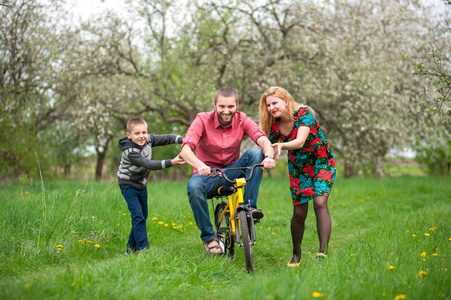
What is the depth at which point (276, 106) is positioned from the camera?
406 centimetres

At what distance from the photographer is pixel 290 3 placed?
12.1m

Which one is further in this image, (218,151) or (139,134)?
(139,134)

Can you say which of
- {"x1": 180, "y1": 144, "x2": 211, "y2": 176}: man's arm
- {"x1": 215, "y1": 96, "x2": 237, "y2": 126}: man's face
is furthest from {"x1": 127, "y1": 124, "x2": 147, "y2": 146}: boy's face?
{"x1": 215, "y1": 96, "x2": 237, "y2": 126}: man's face

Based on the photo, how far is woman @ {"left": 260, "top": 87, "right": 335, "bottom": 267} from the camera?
13.0 ft

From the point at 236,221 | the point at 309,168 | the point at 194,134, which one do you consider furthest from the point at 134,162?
the point at 309,168

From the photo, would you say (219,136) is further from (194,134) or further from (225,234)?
(225,234)

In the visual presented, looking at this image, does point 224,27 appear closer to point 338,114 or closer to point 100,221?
point 338,114

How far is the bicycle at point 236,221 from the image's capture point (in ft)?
11.9

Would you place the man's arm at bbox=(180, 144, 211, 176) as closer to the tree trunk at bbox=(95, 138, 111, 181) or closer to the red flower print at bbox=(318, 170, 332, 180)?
the red flower print at bbox=(318, 170, 332, 180)

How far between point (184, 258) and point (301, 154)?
1573mm

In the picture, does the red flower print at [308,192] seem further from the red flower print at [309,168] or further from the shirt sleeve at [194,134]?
the shirt sleeve at [194,134]

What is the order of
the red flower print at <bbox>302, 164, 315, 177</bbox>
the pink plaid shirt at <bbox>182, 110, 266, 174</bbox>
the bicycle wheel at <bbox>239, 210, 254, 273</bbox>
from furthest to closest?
the pink plaid shirt at <bbox>182, 110, 266, 174</bbox>, the red flower print at <bbox>302, 164, 315, 177</bbox>, the bicycle wheel at <bbox>239, 210, 254, 273</bbox>

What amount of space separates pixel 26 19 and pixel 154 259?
938cm

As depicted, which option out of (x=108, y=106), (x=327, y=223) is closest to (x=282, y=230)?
(x=327, y=223)
